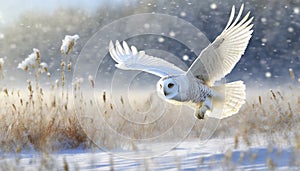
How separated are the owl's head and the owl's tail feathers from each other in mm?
741

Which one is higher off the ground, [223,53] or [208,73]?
[223,53]

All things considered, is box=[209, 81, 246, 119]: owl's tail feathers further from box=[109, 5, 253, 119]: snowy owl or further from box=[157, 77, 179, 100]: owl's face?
box=[157, 77, 179, 100]: owl's face

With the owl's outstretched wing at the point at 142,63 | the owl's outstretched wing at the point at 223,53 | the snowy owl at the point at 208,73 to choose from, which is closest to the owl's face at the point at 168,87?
the snowy owl at the point at 208,73

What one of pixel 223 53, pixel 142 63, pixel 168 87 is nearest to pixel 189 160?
pixel 168 87

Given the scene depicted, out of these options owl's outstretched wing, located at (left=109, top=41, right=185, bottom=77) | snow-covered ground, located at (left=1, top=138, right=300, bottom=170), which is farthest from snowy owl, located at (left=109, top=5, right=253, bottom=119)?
snow-covered ground, located at (left=1, top=138, right=300, bottom=170)

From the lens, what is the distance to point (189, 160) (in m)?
3.47

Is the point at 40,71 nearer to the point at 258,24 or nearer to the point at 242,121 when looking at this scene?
the point at 242,121

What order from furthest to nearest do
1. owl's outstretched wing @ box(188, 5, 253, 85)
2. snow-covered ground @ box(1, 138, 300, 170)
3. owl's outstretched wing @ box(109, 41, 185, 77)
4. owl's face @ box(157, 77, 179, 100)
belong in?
1. owl's outstretched wing @ box(109, 41, 185, 77)
2. owl's outstretched wing @ box(188, 5, 253, 85)
3. owl's face @ box(157, 77, 179, 100)
4. snow-covered ground @ box(1, 138, 300, 170)

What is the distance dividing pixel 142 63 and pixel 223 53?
3.06 feet

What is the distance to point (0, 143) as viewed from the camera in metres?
4.43

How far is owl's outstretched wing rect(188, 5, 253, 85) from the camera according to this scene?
4.02 m

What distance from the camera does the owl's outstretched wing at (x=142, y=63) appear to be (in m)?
4.38

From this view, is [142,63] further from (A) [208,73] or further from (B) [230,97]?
(B) [230,97]

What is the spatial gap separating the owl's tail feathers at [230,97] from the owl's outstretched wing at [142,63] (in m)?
0.44
